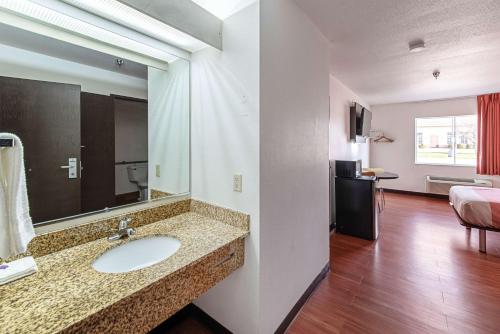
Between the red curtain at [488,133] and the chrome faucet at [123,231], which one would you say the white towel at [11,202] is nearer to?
the chrome faucet at [123,231]

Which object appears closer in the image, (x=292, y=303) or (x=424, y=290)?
(x=292, y=303)

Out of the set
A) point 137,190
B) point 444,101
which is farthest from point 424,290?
point 444,101

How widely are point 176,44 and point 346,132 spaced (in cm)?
335

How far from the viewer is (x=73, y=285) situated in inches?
35.0

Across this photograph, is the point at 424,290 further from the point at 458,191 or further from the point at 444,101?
the point at 444,101

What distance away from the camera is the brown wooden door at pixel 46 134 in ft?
3.58

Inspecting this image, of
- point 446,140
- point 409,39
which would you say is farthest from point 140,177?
point 446,140

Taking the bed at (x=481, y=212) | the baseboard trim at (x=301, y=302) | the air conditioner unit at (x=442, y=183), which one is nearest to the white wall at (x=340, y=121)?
the bed at (x=481, y=212)

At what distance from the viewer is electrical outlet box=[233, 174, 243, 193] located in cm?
146

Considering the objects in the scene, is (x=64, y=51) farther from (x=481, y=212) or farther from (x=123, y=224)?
(x=481, y=212)

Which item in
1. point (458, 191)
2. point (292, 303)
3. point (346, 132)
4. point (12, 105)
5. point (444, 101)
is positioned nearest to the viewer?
point (12, 105)

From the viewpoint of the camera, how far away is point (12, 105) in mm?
1080

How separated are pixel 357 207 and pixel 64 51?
11.3 feet

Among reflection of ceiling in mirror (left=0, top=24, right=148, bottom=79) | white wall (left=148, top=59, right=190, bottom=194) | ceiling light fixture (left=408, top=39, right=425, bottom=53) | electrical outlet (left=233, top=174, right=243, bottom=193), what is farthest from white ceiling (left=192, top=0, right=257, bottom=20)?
ceiling light fixture (left=408, top=39, right=425, bottom=53)
